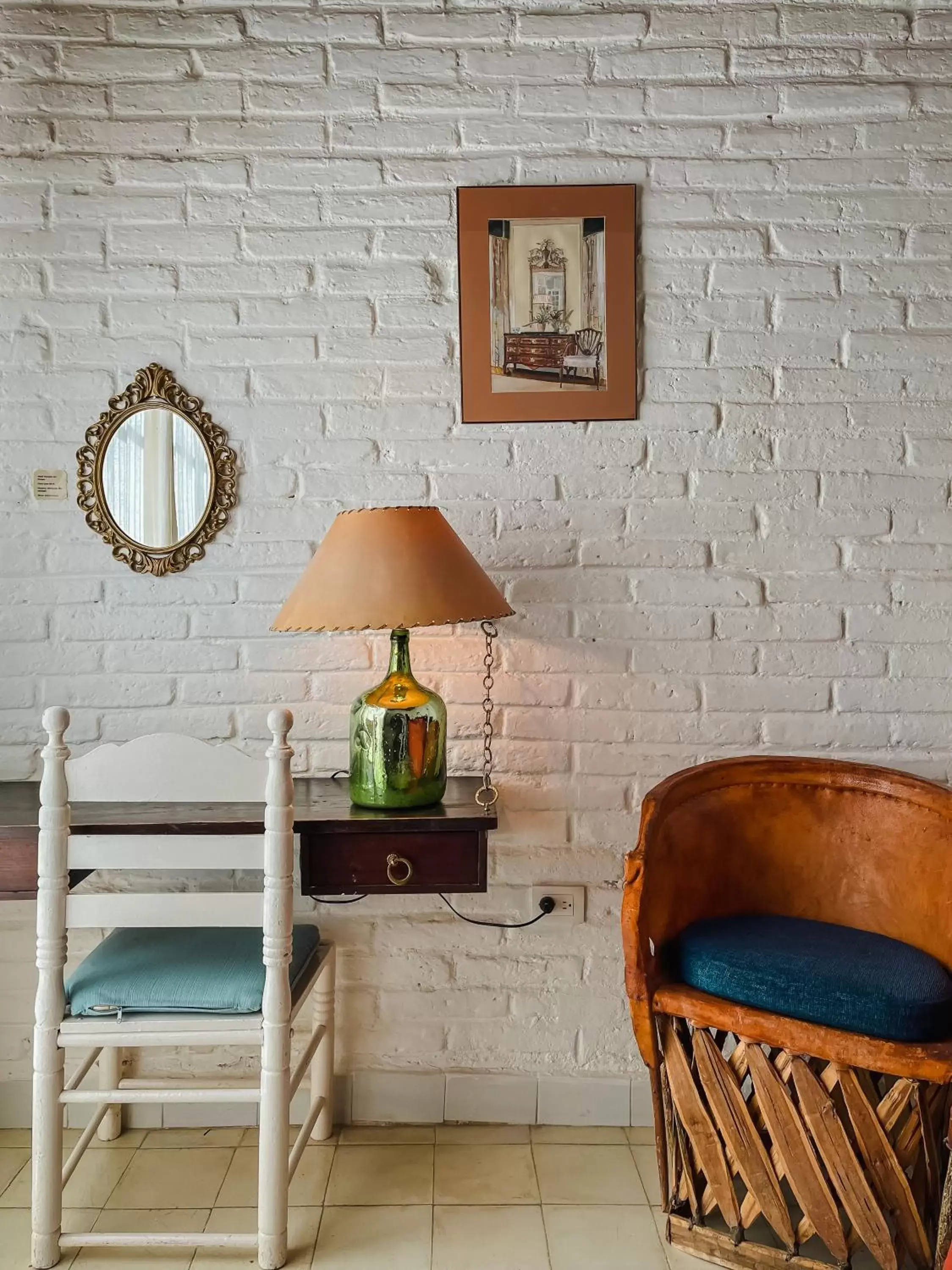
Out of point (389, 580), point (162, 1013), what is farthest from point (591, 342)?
point (162, 1013)

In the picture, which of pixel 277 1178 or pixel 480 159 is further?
pixel 480 159

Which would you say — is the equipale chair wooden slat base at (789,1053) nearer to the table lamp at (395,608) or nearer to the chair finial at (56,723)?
the table lamp at (395,608)

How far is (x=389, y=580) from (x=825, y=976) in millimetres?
974

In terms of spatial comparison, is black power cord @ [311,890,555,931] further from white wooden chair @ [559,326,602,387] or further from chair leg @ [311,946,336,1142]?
white wooden chair @ [559,326,602,387]

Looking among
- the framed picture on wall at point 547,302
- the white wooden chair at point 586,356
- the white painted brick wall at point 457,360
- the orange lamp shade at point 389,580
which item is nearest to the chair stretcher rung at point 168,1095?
the white painted brick wall at point 457,360

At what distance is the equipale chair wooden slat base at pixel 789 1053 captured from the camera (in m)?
1.60

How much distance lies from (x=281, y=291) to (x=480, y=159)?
50 cm

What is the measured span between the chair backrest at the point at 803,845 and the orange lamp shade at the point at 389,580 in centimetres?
51

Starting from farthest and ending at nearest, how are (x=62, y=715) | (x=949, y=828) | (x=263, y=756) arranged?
(x=263, y=756), (x=949, y=828), (x=62, y=715)

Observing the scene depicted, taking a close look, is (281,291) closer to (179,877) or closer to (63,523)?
(63,523)

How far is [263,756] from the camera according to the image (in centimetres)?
211

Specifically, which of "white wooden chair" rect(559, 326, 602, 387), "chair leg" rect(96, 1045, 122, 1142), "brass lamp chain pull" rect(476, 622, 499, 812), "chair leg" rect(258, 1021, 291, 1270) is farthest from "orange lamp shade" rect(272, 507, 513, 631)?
"chair leg" rect(96, 1045, 122, 1142)

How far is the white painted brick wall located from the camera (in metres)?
2.10

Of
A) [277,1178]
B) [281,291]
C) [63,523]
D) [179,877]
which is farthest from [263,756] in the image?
[281,291]
